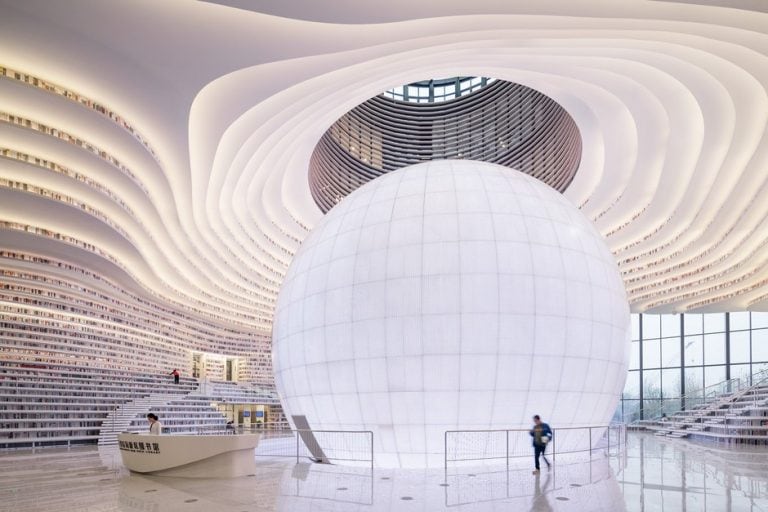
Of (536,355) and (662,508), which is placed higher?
(536,355)

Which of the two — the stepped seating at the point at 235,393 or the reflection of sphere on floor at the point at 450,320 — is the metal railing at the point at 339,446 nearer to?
the reflection of sphere on floor at the point at 450,320

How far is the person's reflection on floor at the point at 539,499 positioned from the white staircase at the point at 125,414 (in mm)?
18792

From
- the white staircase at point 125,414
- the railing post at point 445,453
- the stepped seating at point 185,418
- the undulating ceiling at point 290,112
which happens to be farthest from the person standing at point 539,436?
the stepped seating at point 185,418

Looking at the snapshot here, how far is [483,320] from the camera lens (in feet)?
38.1

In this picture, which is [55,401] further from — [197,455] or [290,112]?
[197,455]

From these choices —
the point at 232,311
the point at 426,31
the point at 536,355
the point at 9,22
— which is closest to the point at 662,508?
the point at 536,355

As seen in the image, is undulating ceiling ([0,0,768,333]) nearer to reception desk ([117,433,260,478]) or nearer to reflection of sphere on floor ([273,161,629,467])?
reflection of sphere on floor ([273,161,629,467])

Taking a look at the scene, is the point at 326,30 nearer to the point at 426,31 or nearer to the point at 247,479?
the point at 426,31

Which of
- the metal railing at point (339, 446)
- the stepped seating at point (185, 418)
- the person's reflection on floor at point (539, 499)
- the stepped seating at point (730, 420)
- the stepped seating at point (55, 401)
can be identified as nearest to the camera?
the person's reflection on floor at point (539, 499)

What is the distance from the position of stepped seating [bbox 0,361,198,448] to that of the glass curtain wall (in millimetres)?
31258

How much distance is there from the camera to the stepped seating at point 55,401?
22266mm

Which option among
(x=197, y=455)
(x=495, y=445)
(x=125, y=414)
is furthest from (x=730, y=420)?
(x=125, y=414)

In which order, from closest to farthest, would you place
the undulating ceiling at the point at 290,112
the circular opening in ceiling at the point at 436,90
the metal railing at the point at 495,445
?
the metal railing at the point at 495,445
the undulating ceiling at the point at 290,112
the circular opening in ceiling at the point at 436,90

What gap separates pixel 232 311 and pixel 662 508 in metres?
36.5
